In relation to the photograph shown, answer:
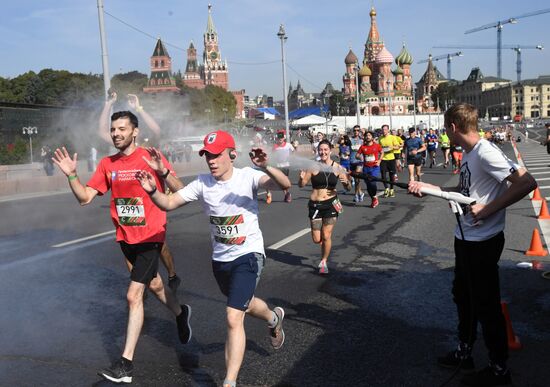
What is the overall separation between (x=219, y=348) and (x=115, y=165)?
5.77ft

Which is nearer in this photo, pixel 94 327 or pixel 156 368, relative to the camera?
pixel 156 368

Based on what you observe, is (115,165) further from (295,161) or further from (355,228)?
(355,228)

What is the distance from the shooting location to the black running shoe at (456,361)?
161 inches

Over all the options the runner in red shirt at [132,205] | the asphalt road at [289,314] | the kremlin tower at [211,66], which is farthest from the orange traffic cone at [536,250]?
the kremlin tower at [211,66]

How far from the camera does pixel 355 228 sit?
10641mm

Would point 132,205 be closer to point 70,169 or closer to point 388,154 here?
point 70,169

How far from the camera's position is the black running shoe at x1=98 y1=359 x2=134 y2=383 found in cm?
397

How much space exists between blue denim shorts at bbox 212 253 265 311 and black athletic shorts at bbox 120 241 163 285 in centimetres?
71

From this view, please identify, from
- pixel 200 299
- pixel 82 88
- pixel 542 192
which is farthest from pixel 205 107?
pixel 200 299

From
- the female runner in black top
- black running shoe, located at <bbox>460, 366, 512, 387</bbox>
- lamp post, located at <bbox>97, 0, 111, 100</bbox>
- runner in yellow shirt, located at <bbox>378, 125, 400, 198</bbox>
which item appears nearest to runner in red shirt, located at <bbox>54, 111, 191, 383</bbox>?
black running shoe, located at <bbox>460, 366, 512, 387</bbox>

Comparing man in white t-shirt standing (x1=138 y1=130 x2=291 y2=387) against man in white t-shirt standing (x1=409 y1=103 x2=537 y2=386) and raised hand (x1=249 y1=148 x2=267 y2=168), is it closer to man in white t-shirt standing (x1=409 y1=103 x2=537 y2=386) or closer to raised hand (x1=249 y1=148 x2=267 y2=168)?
raised hand (x1=249 y1=148 x2=267 y2=168)

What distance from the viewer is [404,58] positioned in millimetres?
156625

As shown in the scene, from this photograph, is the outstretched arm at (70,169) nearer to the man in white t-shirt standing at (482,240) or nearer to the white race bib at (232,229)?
the white race bib at (232,229)

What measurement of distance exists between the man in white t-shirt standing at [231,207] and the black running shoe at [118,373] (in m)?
0.90
